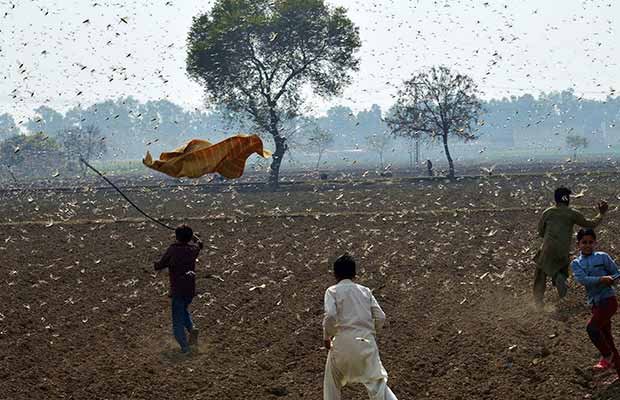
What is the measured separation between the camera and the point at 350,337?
705 centimetres

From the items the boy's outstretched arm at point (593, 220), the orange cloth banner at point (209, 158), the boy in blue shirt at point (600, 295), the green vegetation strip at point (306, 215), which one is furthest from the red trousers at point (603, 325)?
the green vegetation strip at point (306, 215)

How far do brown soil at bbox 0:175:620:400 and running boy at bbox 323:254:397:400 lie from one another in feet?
5.74

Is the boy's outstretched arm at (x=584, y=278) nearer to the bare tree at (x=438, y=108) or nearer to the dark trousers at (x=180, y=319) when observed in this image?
the dark trousers at (x=180, y=319)

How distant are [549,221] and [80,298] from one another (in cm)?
837

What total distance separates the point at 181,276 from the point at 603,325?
5356 millimetres

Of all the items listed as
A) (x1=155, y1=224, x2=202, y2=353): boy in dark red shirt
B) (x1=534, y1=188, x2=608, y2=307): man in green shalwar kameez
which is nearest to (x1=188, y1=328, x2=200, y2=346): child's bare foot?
(x1=155, y1=224, x2=202, y2=353): boy in dark red shirt

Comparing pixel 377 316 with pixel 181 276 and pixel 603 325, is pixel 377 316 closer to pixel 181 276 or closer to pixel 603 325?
pixel 603 325

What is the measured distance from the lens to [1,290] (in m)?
15.1

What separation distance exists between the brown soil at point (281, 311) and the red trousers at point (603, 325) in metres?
0.36

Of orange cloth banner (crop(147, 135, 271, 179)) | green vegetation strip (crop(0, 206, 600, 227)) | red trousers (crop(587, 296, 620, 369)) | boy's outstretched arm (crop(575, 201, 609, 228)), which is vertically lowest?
green vegetation strip (crop(0, 206, 600, 227))

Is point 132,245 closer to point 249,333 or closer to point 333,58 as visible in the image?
point 249,333

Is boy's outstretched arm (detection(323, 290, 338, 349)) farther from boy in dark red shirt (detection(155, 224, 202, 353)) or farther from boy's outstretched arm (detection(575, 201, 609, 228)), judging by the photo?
boy's outstretched arm (detection(575, 201, 609, 228))

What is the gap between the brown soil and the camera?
9.08 m

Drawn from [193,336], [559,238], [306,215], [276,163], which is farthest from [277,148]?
[193,336]
